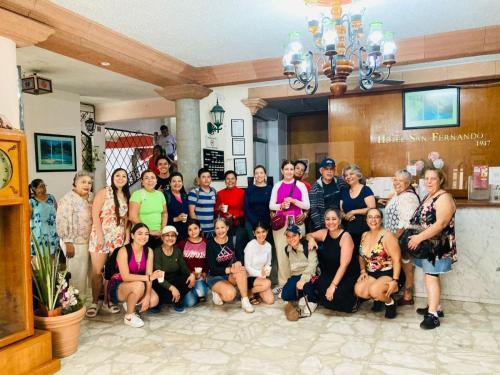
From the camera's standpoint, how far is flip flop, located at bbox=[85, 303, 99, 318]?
372 cm

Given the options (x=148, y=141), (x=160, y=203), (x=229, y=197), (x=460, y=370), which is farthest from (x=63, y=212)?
(x=148, y=141)

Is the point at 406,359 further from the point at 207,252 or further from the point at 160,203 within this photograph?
the point at 160,203

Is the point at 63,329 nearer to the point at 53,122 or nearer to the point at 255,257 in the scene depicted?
the point at 255,257

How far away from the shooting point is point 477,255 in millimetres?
3898

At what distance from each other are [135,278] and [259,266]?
119 cm

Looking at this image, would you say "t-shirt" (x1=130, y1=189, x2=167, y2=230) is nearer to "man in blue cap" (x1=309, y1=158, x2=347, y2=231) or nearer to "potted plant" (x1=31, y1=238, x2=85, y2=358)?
"potted plant" (x1=31, y1=238, x2=85, y2=358)

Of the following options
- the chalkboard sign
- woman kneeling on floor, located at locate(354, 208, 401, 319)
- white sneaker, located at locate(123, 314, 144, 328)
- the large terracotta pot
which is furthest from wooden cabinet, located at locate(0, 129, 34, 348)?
the chalkboard sign

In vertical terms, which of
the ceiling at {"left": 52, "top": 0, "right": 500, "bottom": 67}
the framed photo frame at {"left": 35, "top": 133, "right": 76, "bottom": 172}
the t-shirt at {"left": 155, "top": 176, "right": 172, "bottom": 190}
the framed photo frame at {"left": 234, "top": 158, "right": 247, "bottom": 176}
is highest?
the ceiling at {"left": 52, "top": 0, "right": 500, "bottom": 67}

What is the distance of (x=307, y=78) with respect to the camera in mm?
3332

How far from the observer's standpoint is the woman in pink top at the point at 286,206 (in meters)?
4.25

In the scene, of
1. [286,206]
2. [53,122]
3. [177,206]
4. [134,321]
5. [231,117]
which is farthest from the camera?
[53,122]

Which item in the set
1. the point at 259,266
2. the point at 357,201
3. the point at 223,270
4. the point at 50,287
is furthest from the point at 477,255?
the point at 50,287

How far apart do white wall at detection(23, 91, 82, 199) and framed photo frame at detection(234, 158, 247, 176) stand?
2833mm

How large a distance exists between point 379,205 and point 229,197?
161cm
